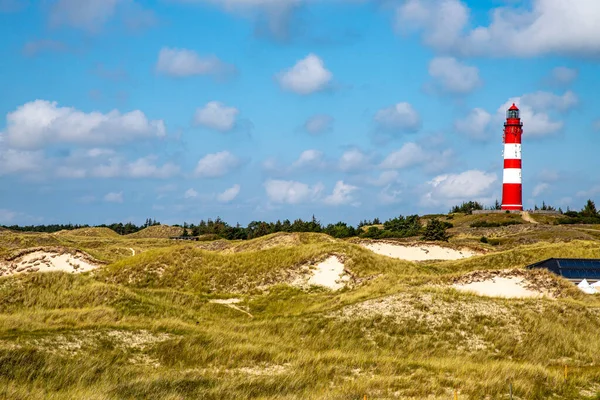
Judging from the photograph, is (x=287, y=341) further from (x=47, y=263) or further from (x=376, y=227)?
(x=376, y=227)

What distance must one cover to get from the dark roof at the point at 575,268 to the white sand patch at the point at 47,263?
3823 cm

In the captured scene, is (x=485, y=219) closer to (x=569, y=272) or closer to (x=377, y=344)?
(x=569, y=272)

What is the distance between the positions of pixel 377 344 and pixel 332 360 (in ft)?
17.8

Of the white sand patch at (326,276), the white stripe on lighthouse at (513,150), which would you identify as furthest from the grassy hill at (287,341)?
the white stripe on lighthouse at (513,150)

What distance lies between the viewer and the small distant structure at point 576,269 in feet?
155

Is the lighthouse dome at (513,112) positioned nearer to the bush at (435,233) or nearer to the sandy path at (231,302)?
the bush at (435,233)

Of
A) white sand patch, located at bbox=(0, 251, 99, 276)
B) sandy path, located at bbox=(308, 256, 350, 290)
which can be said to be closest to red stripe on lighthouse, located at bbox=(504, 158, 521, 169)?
sandy path, located at bbox=(308, 256, 350, 290)

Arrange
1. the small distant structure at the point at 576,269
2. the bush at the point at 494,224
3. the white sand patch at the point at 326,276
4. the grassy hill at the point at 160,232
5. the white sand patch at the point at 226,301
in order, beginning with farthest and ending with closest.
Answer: the grassy hill at the point at 160,232 → the bush at the point at 494,224 → the white sand patch at the point at 326,276 → the small distant structure at the point at 576,269 → the white sand patch at the point at 226,301

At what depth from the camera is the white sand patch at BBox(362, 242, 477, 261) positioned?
76.6m

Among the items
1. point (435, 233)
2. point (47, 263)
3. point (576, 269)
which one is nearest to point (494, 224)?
point (435, 233)

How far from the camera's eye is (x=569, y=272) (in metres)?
48.2

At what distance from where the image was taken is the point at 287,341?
29.7 m

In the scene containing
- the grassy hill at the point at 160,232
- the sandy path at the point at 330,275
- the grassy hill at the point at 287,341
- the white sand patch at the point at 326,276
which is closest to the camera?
the grassy hill at the point at 287,341

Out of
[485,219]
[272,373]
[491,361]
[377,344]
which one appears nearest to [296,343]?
[377,344]
